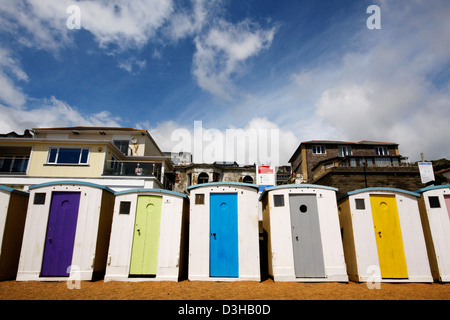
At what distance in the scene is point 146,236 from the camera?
7.21 meters

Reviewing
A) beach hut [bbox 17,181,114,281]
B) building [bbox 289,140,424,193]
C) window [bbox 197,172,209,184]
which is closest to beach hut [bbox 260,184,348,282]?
beach hut [bbox 17,181,114,281]

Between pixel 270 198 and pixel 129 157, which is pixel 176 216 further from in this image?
pixel 129 157

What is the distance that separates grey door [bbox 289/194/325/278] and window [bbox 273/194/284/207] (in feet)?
0.81

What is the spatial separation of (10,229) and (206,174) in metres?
22.0

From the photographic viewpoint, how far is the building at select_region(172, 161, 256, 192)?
28469 millimetres

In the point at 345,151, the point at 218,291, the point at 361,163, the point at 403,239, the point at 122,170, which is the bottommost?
the point at 218,291

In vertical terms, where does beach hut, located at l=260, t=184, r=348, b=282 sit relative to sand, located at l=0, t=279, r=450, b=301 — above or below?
above

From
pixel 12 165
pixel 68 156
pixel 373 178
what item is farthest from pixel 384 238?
pixel 12 165

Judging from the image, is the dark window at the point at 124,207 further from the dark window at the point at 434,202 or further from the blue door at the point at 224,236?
the dark window at the point at 434,202

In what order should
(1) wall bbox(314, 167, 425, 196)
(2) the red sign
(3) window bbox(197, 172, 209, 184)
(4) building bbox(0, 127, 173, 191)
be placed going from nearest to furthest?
(4) building bbox(0, 127, 173, 191) < (1) wall bbox(314, 167, 425, 196) < (2) the red sign < (3) window bbox(197, 172, 209, 184)

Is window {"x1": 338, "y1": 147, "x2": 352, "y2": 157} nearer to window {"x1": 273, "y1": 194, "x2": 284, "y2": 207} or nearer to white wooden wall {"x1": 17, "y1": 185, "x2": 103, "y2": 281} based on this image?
window {"x1": 273, "y1": 194, "x2": 284, "y2": 207}

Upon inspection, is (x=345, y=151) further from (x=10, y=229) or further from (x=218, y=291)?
(x=10, y=229)

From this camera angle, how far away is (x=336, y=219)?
7.32 meters
